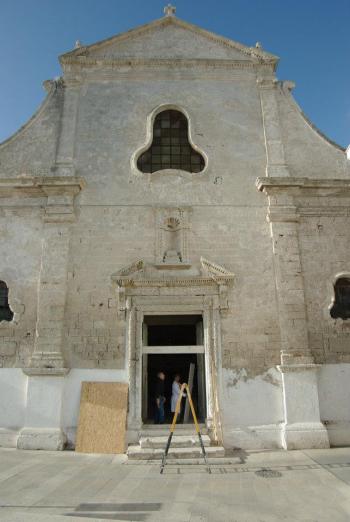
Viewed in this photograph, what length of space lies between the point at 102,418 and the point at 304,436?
4.06 m

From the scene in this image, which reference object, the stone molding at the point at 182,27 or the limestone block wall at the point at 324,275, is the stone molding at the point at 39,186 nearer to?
the stone molding at the point at 182,27

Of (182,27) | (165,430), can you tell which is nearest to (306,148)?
(182,27)

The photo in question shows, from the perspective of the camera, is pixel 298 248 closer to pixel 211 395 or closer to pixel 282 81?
pixel 211 395

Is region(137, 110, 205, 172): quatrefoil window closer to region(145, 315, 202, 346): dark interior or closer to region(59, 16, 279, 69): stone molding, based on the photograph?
region(59, 16, 279, 69): stone molding

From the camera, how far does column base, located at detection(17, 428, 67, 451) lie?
7.96 metres

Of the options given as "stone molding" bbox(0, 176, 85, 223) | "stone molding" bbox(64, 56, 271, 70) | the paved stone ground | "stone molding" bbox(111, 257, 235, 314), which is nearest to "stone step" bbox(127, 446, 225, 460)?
the paved stone ground

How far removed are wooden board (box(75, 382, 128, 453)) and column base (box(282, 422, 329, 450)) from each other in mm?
3248

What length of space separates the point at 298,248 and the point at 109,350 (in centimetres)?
488

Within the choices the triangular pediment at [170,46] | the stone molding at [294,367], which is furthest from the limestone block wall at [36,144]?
the stone molding at [294,367]

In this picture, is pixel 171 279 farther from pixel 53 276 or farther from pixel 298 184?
pixel 298 184

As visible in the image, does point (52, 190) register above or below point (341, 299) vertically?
above

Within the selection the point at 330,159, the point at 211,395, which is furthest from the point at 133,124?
the point at 211,395

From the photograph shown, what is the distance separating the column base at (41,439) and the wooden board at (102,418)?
363mm

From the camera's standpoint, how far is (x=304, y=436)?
8133mm
